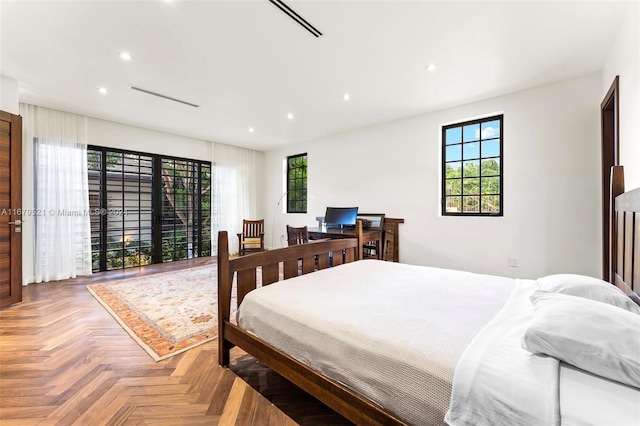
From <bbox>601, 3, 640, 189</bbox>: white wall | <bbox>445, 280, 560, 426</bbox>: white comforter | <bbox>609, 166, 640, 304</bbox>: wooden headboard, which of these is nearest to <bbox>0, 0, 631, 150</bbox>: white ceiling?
<bbox>601, 3, 640, 189</bbox>: white wall

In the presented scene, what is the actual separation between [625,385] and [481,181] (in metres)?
3.50

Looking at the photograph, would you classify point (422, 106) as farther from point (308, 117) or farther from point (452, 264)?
point (452, 264)

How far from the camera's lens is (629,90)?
2.01 m

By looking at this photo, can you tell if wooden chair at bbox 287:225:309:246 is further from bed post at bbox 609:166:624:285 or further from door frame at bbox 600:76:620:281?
door frame at bbox 600:76:620:281

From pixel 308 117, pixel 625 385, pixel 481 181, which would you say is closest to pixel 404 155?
pixel 481 181

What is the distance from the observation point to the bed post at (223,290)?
5.79ft

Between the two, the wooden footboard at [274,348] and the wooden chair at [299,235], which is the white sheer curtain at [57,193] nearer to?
the wooden chair at [299,235]

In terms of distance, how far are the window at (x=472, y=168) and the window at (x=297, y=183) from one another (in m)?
3.07

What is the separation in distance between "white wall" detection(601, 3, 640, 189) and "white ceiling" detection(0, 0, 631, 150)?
159 millimetres

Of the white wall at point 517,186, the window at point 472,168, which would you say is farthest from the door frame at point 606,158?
the window at point 472,168

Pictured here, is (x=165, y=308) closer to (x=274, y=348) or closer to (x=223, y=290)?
(x=223, y=290)

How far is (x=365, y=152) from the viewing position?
4.94 metres

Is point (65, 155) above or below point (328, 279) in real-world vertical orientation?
above

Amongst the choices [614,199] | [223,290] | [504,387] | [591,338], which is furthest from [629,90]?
[223,290]
